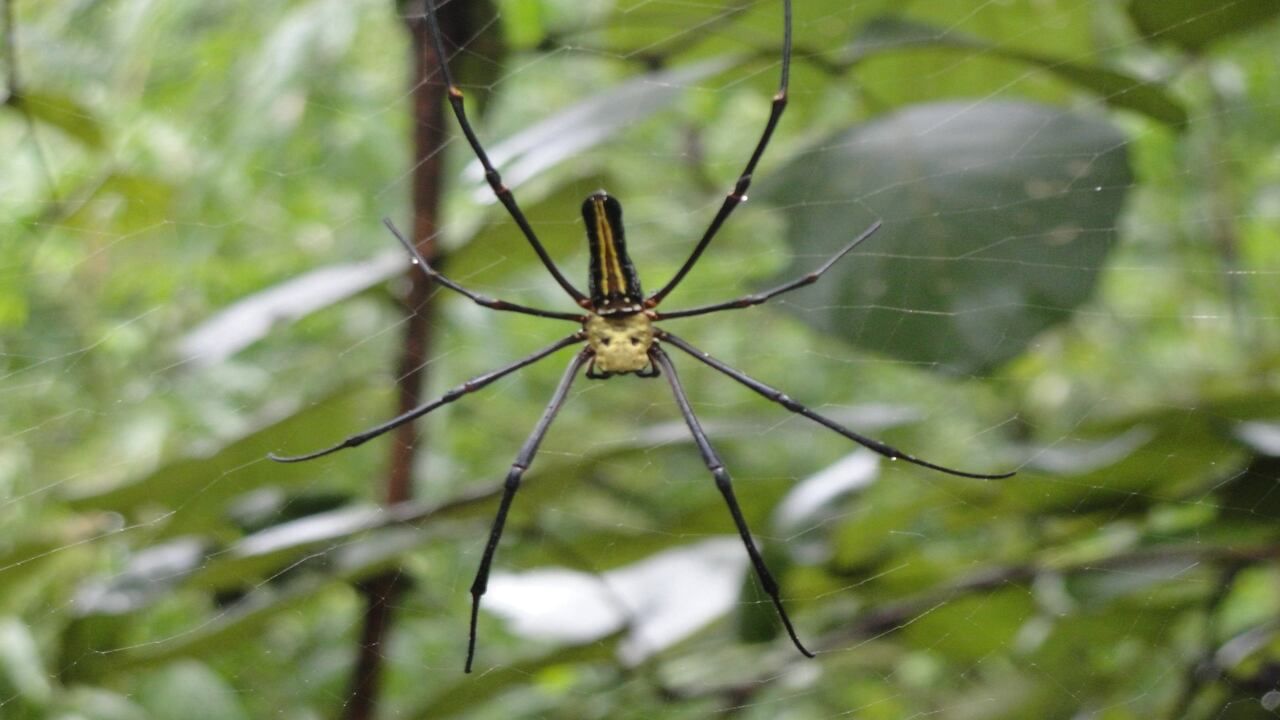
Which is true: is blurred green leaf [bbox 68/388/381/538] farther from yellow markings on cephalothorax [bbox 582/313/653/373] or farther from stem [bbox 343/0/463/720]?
yellow markings on cephalothorax [bbox 582/313/653/373]

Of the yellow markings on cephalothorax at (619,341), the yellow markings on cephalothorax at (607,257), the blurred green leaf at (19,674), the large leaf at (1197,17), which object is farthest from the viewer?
the yellow markings on cephalothorax at (619,341)

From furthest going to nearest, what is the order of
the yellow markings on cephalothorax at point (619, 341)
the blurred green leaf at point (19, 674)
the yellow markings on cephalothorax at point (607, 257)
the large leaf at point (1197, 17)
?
1. the yellow markings on cephalothorax at point (619, 341)
2. the yellow markings on cephalothorax at point (607, 257)
3. the blurred green leaf at point (19, 674)
4. the large leaf at point (1197, 17)

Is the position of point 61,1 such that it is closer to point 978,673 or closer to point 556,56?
point 556,56

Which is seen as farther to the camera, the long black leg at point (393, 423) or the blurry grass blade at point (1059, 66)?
the long black leg at point (393, 423)

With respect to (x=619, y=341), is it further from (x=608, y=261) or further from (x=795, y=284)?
(x=795, y=284)

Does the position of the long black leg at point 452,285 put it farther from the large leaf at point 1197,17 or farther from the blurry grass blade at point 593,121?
the large leaf at point 1197,17

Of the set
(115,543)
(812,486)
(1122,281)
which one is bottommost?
(812,486)

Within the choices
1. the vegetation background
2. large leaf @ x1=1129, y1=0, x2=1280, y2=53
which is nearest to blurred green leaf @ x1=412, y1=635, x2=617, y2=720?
the vegetation background

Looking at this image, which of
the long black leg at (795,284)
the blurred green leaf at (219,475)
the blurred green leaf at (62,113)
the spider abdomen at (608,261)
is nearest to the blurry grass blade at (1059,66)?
the long black leg at (795,284)

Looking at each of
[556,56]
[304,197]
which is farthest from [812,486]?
[304,197]
